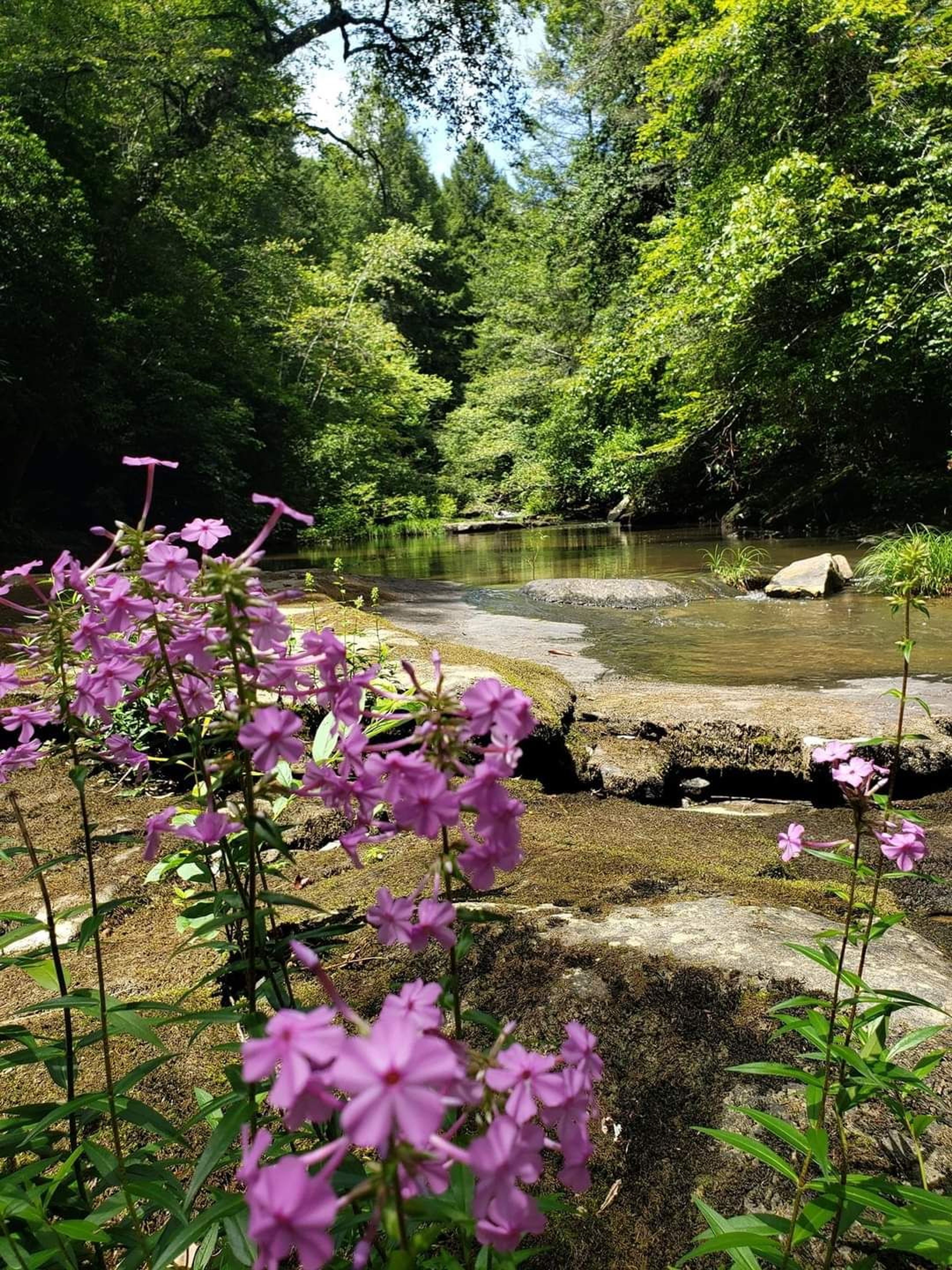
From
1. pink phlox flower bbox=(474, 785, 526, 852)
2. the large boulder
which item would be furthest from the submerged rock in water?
pink phlox flower bbox=(474, 785, 526, 852)

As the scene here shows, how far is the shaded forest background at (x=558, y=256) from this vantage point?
465 inches

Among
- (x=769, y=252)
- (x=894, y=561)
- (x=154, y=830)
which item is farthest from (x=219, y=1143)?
(x=769, y=252)

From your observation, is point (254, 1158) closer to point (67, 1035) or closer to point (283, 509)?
point (283, 509)

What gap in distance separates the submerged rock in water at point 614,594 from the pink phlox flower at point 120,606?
8.52 meters

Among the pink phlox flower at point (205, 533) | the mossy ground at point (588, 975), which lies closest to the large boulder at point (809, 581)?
the mossy ground at point (588, 975)

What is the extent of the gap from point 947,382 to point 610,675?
418 inches

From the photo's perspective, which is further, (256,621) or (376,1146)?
(256,621)

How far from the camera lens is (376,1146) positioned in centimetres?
40

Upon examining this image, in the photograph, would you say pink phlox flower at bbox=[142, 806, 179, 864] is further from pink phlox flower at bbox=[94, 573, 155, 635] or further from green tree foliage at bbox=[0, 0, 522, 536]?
green tree foliage at bbox=[0, 0, 522, 536]

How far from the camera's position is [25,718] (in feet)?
3.31

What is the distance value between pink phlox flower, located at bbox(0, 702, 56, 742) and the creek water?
375 cm

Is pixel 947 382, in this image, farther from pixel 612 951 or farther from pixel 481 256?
pixel 481 256

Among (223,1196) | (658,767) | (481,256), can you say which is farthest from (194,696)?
(481,256)

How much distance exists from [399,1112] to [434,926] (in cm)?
22
